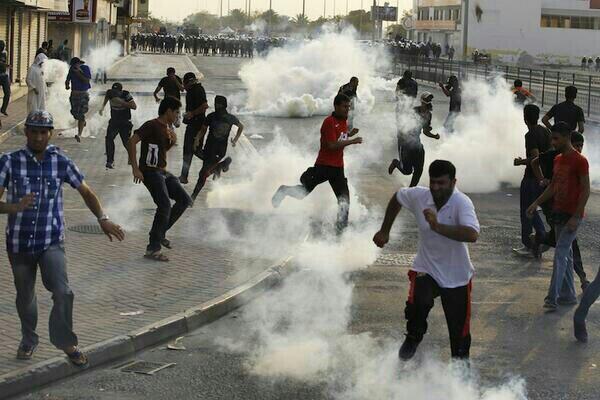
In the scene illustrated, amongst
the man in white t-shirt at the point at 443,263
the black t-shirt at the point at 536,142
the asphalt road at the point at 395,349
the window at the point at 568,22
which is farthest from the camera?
the window at the point at 568,22

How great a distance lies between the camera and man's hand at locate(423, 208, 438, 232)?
609 cm

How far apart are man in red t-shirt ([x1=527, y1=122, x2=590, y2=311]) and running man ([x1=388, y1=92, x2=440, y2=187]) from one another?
6266mm

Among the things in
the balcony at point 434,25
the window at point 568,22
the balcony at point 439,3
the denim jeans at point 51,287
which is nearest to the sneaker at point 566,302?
the denim jeans at point 51,287

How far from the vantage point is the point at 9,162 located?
660 centimetres

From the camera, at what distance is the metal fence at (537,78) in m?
32.9

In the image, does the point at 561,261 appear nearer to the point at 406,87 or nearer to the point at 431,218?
the point at 431,218

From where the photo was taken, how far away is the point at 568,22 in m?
113

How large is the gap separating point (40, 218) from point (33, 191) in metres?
0.18

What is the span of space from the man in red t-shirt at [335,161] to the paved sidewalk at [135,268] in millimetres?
890

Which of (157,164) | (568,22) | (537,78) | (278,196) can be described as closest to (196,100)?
(278,196)

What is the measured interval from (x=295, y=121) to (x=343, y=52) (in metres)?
8.43

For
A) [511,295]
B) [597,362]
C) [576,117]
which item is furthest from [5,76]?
[597,362]

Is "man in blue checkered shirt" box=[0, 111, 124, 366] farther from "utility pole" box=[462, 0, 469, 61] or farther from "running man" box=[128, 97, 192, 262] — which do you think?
"utility pole" box=[462, 0, 469, 61]

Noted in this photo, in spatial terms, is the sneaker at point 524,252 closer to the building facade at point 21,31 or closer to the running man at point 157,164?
the running man at point 157,164
